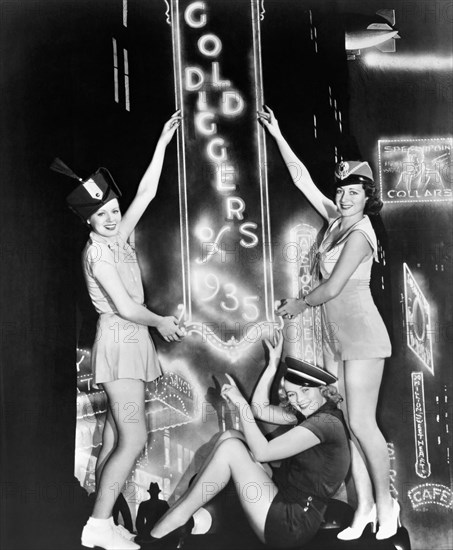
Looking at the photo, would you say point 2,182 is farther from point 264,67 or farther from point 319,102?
point 319,102

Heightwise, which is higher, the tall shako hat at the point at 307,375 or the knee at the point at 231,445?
the tall shako hat at the point at 307,375

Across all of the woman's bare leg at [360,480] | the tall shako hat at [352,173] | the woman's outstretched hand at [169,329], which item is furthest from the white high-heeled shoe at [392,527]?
the tall shako hat at [352,173]

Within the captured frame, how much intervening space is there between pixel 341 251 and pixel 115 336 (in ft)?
4.44

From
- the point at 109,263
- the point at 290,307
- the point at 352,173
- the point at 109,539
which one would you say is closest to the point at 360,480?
the point at 290,307

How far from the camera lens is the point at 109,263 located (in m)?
3.68

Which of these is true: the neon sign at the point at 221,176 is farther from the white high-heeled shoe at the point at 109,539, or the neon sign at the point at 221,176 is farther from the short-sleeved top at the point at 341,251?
the white high-heeled shoe at the point at 109,539

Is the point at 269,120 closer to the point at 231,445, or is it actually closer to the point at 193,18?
the point at 193,18

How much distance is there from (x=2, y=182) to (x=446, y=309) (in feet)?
8.91

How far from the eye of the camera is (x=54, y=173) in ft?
12.6

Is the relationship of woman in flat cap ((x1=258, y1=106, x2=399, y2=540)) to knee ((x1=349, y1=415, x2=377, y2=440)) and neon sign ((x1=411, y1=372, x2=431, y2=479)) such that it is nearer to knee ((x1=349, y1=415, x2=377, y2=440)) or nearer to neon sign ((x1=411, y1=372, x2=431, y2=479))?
knee ((x1=349, y1=415, x2=377, y2=440))

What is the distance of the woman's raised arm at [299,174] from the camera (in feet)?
12.5

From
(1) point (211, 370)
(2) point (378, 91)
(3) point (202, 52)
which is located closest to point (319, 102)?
(2) point (378, 91)

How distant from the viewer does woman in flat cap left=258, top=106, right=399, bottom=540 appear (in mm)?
3648

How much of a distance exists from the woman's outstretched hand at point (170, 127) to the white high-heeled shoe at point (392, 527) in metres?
2.44
